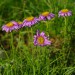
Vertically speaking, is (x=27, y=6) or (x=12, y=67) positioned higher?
(x=27, y=6)

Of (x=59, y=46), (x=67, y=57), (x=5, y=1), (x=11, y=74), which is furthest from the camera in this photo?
(x=5, y=1)

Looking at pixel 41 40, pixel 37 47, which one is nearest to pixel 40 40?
pixel 41 40

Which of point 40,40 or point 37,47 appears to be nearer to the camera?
point 40,40

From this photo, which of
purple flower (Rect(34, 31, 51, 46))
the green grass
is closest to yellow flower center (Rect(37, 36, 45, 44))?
purple flower (Rect(34, 31, 51, 46))

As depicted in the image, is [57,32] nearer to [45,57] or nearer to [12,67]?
[45,57]

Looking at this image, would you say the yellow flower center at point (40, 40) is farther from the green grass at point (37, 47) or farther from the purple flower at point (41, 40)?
the green grass at point (37, 47)

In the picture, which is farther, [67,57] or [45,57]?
[67,57]

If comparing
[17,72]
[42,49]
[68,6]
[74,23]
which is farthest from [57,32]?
[17,72]

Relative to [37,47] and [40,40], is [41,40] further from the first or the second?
[37,47]
